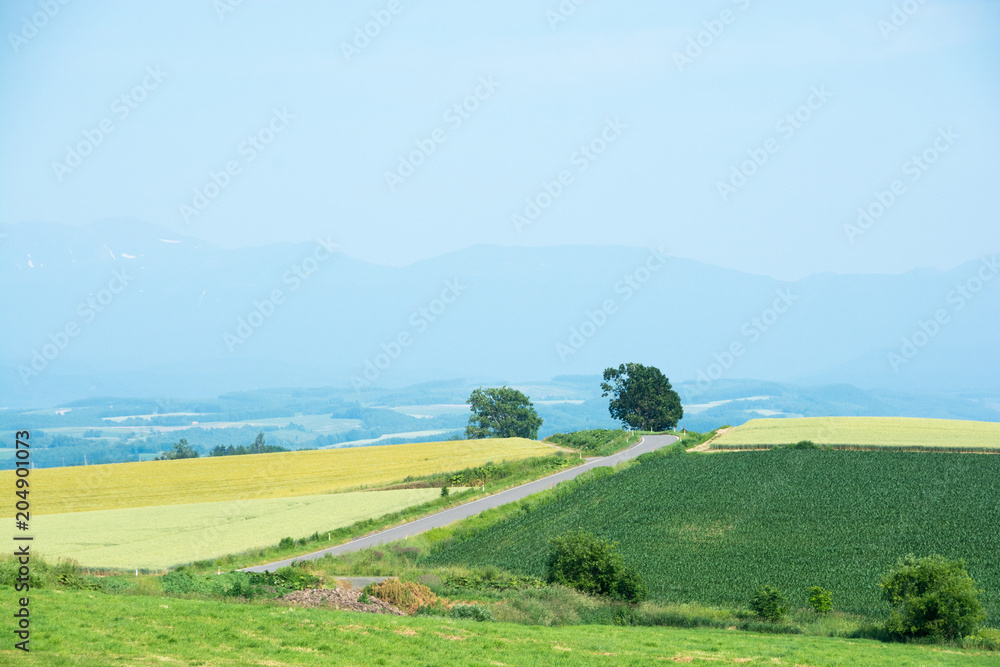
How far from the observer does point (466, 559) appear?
130 ft

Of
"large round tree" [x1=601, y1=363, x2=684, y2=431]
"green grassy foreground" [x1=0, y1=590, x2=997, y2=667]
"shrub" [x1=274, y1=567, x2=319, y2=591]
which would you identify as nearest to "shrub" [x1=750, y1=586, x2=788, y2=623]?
"green grassy foreground" [x1=0, y1=590, x2=997, y2=667]

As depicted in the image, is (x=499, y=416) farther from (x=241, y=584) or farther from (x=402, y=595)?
(x=241, y=584)

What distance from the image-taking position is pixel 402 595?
88.8 feet

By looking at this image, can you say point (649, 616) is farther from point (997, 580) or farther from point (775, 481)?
point (775, 481)

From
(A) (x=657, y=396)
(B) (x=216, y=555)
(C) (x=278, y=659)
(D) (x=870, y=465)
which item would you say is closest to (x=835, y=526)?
(D) (x=870, y=465)

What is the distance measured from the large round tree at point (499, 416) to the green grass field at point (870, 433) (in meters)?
34.4

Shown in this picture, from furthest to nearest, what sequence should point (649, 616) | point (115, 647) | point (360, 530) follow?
1. point (360, 530)
2. point (649, 616)
3. point (115, 647)

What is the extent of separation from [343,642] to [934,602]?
1738 cm

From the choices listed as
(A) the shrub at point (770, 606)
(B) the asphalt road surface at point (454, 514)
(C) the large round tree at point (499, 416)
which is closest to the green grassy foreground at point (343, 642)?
(A) the shrub at point (770, 606)

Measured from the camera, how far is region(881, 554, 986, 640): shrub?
2477cm

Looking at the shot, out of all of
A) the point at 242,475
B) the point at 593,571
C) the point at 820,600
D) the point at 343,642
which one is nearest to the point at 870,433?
the point at 820,600

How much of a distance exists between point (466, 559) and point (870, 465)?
105 feet

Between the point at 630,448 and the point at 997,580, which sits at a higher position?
the point at 630,448

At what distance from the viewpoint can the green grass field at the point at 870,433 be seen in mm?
68025
